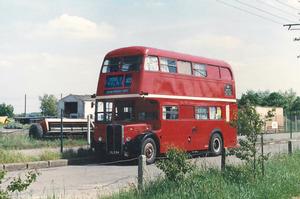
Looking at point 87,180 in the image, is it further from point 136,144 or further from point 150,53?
point 150,53

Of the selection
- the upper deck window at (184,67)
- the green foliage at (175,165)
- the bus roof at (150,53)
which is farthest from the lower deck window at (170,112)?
the green foliage at (175,165)

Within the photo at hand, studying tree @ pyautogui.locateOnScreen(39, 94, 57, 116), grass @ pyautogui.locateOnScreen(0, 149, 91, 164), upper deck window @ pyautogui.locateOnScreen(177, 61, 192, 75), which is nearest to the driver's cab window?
grass @ pyautogui.locateOnScreen(0, 149, 91, 164)

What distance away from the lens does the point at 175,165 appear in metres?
9.12

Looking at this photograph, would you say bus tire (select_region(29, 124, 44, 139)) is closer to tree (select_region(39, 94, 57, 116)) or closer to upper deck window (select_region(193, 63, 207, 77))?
upper deck window (select_region(193, 63, 207, 77))

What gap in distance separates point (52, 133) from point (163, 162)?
59.4ft

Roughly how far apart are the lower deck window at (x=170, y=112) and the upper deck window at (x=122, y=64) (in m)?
1.94

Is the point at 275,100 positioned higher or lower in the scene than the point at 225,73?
higher

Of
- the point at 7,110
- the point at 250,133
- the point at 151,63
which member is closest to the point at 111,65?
the point at 151,63

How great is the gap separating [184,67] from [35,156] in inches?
258

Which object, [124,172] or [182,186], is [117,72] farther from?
[182,186]

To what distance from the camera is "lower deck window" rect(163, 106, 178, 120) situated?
19.1 metres

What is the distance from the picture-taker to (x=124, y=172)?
1597 centimetres

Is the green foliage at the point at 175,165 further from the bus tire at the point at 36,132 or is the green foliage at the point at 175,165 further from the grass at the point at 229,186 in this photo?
the bus tire at the point at 36,132

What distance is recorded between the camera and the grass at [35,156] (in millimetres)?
17183
